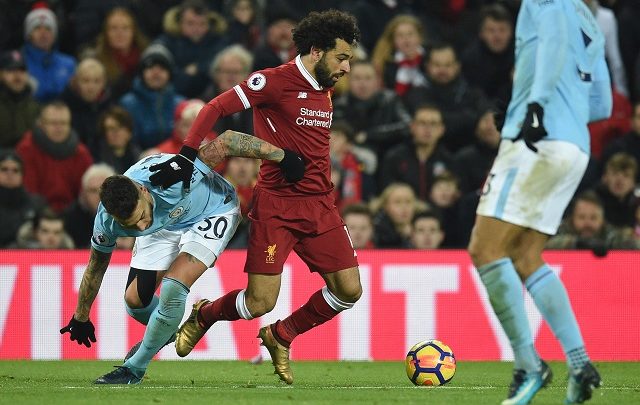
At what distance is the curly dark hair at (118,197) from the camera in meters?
7.36

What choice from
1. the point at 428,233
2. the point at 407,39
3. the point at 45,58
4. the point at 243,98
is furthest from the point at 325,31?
the point at 45,58

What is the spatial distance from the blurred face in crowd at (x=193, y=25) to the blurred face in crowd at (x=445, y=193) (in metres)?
3.27

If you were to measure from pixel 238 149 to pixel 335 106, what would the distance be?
527cm

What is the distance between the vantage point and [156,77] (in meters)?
13.1

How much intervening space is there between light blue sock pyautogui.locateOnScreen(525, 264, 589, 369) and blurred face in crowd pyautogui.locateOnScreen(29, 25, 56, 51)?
832 cm

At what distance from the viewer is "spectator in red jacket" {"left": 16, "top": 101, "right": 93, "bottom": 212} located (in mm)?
12508

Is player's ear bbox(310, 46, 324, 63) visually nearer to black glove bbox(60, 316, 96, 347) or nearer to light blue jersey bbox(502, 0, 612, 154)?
light blue jersey bbox(502, 0, 612, 154)

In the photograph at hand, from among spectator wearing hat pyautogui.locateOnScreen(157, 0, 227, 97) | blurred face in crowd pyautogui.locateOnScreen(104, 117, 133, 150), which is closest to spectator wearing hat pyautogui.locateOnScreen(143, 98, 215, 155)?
blurred face in crowd pyautogui.locateOnScreen(104, 117, 133, 150)

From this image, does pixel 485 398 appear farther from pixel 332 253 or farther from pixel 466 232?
pixel 466 232

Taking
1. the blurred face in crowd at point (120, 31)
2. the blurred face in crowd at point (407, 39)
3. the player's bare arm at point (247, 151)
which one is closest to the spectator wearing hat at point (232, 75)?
the blurred face in crowd at point (120, 31)

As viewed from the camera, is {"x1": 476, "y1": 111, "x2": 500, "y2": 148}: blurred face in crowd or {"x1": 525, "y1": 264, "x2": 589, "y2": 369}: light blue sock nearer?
{"x1": 525, "y1": 264, "x2": 589, "y2": 369}: light blue sock

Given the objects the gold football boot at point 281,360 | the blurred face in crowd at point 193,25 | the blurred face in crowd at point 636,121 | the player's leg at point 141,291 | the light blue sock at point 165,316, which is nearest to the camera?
the light blue sock at point 165,316

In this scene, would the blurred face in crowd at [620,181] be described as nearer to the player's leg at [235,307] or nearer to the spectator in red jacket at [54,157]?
the player's leg at [235,307]

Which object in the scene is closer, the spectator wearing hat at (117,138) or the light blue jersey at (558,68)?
the light blue jersey at (558,68)
